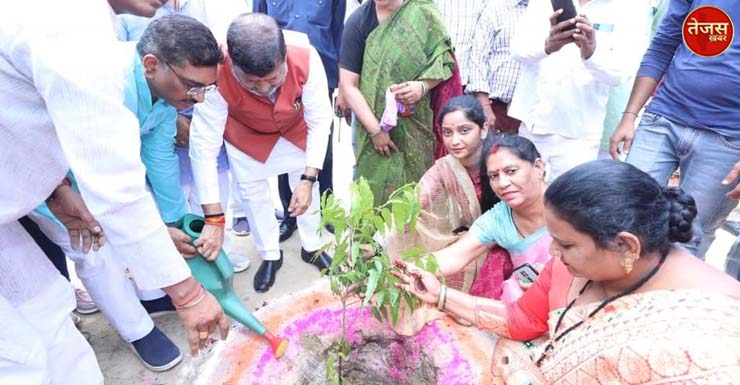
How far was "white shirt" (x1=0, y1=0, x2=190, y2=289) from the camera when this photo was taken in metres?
0.98

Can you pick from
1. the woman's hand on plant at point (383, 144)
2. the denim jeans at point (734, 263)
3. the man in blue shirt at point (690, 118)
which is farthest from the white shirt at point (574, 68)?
the denim jeans at point (734, 263)

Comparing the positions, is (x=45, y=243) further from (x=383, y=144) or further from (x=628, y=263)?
(x=628, y=263)

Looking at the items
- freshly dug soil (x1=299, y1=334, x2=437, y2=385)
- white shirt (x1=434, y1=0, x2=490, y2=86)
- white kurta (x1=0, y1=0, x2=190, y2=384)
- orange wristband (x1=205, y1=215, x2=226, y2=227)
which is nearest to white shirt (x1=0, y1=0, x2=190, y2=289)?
white kurta (x1=0, y1=0, x2=190, y2=384)

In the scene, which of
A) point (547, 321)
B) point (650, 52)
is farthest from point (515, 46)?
point (547, 321)

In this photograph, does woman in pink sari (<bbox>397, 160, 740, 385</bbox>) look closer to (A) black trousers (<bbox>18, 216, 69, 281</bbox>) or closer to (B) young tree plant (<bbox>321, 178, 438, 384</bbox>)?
(B) young tree plant (<bbox>321, 178, 438, 384</bbox>)

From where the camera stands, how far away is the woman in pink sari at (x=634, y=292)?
98 cm

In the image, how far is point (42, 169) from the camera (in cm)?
124

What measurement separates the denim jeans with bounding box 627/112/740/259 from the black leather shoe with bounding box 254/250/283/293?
1.96 m

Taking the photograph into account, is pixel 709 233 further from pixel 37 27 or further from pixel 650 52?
pixel 37 27

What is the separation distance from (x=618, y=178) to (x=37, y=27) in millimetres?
1294

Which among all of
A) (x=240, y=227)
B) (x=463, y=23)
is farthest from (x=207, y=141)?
(x=463, y=23)

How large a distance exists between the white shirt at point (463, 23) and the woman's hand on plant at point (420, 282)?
1579mm

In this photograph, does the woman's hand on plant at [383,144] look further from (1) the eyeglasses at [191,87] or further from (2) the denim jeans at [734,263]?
(2) the denim jeans at [734,263]

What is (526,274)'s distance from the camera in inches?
70.5
